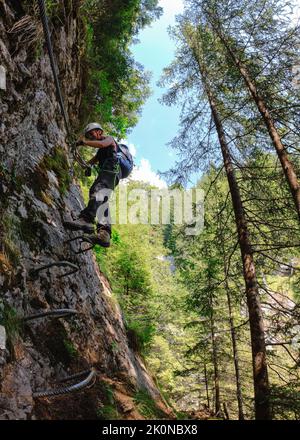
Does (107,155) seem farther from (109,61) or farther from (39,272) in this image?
(109,61)

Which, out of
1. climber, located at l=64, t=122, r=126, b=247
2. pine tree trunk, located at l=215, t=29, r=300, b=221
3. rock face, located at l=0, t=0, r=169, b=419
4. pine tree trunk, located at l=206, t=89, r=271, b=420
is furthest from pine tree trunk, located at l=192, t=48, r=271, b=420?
climber, located at l=64, t=122, r=126, b=247

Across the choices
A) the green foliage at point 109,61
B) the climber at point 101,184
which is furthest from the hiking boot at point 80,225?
the green foliage at point 109,61

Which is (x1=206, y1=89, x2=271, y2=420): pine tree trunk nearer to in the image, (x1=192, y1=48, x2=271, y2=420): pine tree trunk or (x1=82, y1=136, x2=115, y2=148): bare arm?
(x1=192, y1=48, x2=271, y2=420): pine tree trunk

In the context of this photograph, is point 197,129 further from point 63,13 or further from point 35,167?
point 35,167

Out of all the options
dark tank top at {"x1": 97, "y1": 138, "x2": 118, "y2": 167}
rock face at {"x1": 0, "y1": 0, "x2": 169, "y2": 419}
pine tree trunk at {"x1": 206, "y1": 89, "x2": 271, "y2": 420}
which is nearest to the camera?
rock face at {"x1": 0, "y1": 0, "x2": 169, "y2": 419}

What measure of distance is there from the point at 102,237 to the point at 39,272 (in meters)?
1.24

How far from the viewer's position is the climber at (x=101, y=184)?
5.47 meters

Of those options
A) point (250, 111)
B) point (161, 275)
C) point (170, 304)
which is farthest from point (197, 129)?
point (161, 275)

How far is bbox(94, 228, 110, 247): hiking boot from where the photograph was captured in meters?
5.46

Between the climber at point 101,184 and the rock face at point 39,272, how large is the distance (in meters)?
Result: 0.51

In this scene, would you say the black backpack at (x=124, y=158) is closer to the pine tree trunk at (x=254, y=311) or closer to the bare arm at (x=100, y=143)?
the bare arm at (x=100, y=143)

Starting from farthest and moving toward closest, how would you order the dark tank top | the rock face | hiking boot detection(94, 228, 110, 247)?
the dark tank top < hiking boot detection(94, 228, 110, 247) < the rock face

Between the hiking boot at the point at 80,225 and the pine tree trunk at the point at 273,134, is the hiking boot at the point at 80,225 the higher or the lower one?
the lower one

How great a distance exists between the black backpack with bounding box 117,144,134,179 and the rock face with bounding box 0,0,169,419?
1299 millimetres
